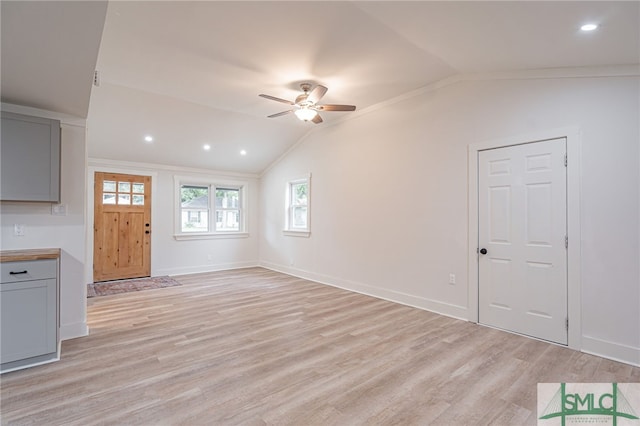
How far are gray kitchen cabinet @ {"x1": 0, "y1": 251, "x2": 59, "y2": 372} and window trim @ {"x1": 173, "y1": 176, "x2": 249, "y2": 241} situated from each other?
4063 millimetres

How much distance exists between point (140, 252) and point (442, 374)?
600cm

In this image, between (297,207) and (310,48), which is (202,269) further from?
(310,48)

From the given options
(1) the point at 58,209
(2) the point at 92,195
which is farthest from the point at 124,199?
(1) the point at 58,209

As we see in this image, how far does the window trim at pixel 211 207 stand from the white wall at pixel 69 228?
3.43 meters

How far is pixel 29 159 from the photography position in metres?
2.81

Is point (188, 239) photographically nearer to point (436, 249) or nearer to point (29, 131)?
point (29, 131)

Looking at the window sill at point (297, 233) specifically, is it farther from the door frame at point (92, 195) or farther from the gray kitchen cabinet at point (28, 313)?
the gray kitchen cabinet at point (28, 313)

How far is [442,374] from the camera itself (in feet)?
8.02

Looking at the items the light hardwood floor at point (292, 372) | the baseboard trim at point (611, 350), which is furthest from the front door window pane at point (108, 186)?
the baseboard trim at point (611, 350)

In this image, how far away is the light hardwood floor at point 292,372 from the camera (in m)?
1.96

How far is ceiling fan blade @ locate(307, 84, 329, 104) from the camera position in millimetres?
3456

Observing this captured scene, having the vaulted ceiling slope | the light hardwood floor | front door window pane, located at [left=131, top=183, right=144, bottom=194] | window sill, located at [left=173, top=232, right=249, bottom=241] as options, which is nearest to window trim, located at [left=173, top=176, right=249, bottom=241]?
window sill, located at [left=173, top=232, right=249, bottom=241]

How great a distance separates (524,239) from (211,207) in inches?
243

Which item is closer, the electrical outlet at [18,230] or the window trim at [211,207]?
the electrical outlet at [18,230]
